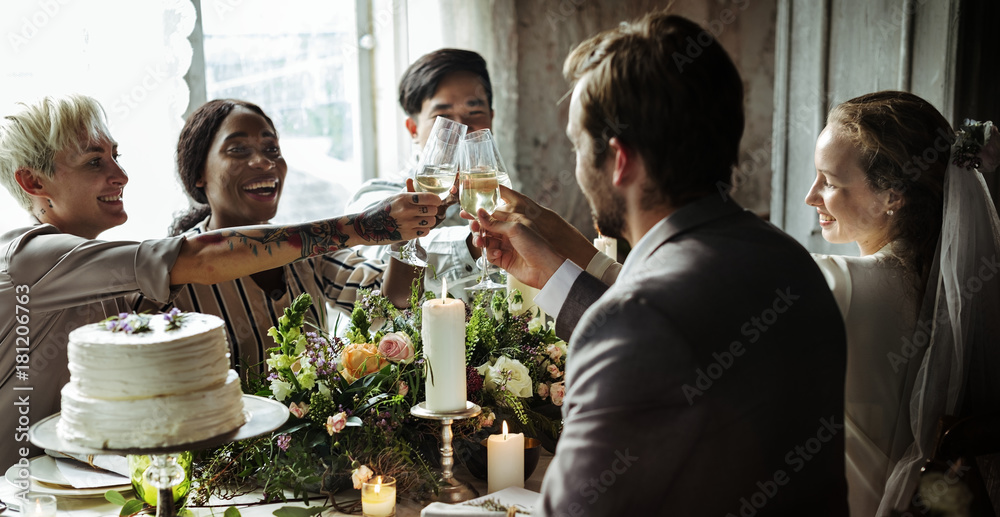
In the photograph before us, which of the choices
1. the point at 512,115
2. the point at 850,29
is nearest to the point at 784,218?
the point at 850,29

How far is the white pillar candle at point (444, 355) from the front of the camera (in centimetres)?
146

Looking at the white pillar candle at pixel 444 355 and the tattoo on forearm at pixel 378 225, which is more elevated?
the tattoo on forearm at pixel 378 225

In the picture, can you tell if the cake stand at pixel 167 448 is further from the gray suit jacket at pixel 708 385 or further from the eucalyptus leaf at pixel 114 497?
the gray suit jacket at pixel 708 385

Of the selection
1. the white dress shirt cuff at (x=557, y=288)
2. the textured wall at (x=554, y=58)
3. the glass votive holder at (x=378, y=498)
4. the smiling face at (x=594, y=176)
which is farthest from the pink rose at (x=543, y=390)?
the textured wall at (x=554, y=58)

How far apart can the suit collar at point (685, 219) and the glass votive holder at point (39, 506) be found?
1.07m

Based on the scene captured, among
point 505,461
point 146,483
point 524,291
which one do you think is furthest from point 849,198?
point 146,483

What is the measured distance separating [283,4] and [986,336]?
3.25 metres

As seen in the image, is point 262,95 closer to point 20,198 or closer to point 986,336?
point 20,198

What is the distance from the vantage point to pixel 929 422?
1918 mm

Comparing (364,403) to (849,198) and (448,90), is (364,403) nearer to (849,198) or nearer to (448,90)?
(849,198)

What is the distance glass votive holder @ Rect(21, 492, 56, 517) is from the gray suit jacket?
0.87 meters

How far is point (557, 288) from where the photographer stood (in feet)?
5.56

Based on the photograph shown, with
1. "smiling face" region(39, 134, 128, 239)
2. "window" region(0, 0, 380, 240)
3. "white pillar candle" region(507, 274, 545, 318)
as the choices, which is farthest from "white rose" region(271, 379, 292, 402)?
"window" region(0, 0, 380, 240)

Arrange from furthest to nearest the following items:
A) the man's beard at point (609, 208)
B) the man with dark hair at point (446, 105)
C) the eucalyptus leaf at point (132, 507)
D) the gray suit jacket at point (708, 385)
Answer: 1. the man with dark hair at point (446, 105)
2. the eucalyptus leaf at point (132, 507)
3. the man's beard at point (609, 208)
4. the gray suit jacket at point (708, 385)
